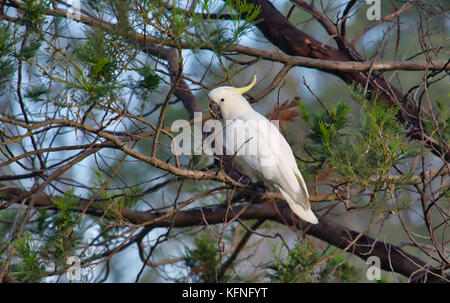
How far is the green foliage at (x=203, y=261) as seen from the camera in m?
2.14

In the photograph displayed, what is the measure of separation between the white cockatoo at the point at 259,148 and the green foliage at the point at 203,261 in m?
0.55

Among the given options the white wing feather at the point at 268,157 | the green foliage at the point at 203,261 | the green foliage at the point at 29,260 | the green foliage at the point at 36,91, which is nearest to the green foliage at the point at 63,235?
the green foliage at the point at 29,260

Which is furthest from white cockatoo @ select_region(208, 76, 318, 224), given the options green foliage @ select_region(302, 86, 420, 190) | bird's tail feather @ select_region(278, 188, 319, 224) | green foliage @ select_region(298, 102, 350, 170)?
green foliage @ select_region(302, 86, 420, 190)

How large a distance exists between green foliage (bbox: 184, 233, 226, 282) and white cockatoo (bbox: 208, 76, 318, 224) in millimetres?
549

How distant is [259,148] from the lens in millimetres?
1690

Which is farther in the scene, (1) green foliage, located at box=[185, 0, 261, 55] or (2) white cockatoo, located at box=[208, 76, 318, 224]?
(2) white cockatoo, located at box=[208, 76, 318, 224]

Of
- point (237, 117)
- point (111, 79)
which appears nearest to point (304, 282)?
point (237, 117)

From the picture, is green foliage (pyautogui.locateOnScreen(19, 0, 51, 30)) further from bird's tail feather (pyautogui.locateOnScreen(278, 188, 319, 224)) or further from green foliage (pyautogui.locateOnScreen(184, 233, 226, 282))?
green foliage (pyautogui.locateOnScreen(184, 233, 226, 282))

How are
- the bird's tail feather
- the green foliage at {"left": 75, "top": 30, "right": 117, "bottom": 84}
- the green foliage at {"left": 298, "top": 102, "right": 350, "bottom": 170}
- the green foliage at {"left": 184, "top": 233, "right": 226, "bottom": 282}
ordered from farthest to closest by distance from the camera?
the green foliage at {"left": 184, "top": 233, "right": 226, "bottom": 282} < the bird's tail feather < the green foliage at {"left": 298, "top": 102, "right": 350, "bottom": 170} < the green foliage at {"left": 75, "top": 30, "right": 117, "bottom": 84}

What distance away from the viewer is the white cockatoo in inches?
63.5

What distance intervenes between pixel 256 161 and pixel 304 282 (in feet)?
1.54

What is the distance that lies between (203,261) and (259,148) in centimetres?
75

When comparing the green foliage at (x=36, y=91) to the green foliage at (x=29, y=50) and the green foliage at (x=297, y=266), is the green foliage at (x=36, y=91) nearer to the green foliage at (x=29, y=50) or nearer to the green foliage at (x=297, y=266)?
the green foliage at (x=29, y=50)

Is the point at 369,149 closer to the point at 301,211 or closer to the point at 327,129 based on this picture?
the point at 327,129
